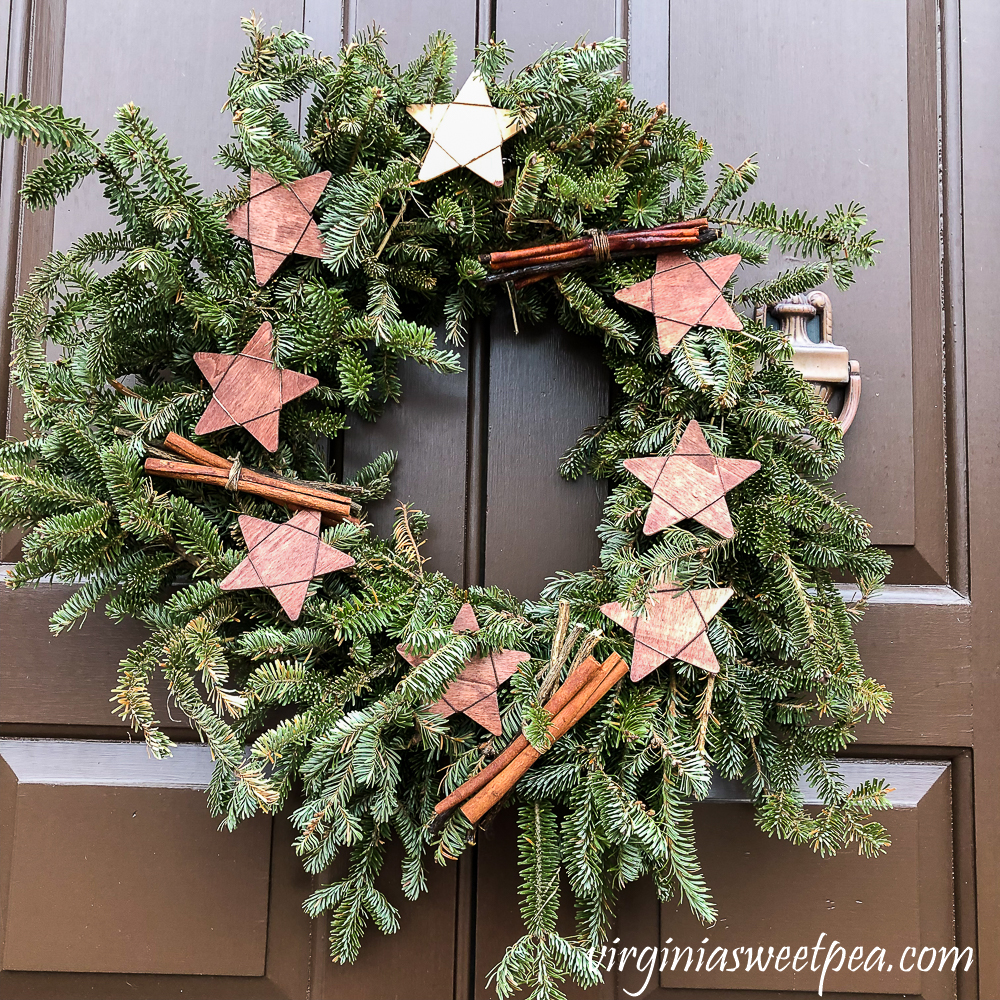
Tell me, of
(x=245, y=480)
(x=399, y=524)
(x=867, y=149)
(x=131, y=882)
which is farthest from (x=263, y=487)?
(x=867, y=149)

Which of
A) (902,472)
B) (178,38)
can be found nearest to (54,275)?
(178,38)

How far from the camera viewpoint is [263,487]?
0.66m

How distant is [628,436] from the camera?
0.71 m

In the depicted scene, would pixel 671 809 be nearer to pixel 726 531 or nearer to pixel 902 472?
pixel 726 531

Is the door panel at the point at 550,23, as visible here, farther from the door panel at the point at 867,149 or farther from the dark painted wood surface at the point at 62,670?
the dark painted wood surface at the point at 62,670

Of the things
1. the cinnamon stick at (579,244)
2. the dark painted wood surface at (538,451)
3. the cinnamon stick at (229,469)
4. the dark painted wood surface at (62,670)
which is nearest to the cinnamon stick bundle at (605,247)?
the cinnamon stick at (579,244)

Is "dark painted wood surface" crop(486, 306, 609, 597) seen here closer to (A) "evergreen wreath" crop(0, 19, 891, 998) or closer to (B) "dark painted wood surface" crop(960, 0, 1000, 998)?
(A) "evergreen wreath" crop(0, 19, 891, 998)

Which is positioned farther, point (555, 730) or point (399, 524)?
point (399, 524)

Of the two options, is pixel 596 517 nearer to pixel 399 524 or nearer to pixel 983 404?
pixel 399 524

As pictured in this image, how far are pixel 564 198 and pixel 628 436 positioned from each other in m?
0.22

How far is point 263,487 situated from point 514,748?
1.01 ft

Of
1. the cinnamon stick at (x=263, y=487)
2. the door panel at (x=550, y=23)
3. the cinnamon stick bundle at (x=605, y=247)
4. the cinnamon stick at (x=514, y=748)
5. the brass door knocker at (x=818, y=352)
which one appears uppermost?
the door panel at (x=550, y=23)

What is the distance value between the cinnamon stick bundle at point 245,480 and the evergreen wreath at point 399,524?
0.02 m

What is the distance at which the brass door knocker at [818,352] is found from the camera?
77cm
